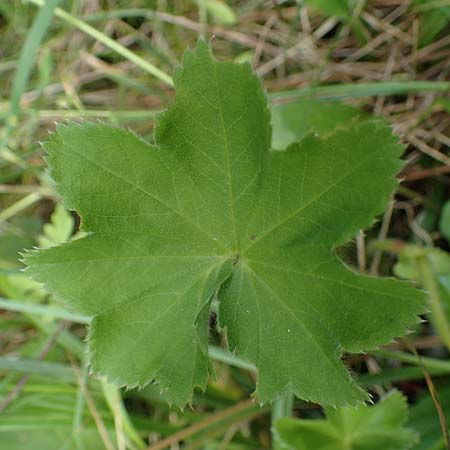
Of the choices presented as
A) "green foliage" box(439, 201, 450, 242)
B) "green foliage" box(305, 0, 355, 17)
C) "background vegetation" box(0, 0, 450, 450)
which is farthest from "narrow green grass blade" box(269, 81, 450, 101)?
"green foliage" box(439, 201, 450, 242)

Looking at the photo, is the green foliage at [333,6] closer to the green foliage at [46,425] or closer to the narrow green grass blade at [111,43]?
the narrow green grass blade at [111,43]

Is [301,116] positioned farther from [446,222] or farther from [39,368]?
[39,368]

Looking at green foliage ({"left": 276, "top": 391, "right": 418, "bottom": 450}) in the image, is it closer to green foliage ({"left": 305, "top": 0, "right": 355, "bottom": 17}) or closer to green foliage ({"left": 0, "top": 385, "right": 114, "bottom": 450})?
green foliage ({"left": 0, "top": 385, "right": 114, "bottom": 450})

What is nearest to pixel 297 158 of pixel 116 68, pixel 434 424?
pixel 434 424

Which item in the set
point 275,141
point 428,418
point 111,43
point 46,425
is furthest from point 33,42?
point 428,418

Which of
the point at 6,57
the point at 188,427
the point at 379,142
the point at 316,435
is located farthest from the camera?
the point at 6,57

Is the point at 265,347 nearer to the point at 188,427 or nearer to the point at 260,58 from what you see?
the point at 188,427
